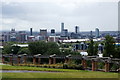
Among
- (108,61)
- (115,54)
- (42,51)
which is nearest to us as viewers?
(108,61)

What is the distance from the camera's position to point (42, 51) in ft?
143

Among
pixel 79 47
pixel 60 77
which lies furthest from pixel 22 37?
pixel 60 77

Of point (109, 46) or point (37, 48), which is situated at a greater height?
point (109, 46)

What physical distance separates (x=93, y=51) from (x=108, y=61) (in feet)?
47.1

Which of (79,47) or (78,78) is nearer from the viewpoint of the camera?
(78,78)

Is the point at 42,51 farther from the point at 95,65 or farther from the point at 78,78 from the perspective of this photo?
the point at 78,78

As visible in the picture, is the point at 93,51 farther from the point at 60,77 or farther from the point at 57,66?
the point at 60,77

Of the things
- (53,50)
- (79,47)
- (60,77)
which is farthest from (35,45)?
(79,47)

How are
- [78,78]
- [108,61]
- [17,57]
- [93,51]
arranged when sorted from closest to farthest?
1. [78,78]
2. [108,61]
3. [17,57]
4. [93,51]

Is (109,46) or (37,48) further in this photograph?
(37,48)

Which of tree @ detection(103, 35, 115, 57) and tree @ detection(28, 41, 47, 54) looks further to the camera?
tree @ detection(28, 41, 47, 54)

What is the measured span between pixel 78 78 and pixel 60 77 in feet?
3.10

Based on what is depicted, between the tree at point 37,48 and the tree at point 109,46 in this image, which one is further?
the tree at point 37,48

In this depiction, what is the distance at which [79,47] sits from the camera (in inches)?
4535
